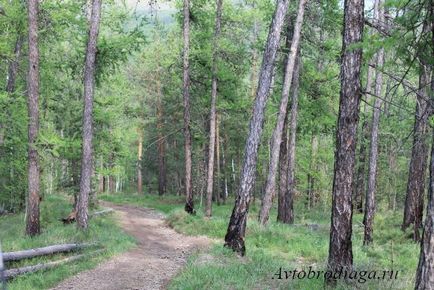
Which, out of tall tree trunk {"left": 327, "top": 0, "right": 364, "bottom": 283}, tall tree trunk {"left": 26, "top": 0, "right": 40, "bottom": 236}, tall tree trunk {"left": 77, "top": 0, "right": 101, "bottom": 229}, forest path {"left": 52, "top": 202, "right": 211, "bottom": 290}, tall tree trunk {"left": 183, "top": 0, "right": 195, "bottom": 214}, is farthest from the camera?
tall tree trunk {"left": 183, "top": 0, "right": 195, "bottom": 214}

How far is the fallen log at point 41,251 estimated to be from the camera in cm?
1002

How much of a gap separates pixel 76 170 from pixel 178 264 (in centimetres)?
1193

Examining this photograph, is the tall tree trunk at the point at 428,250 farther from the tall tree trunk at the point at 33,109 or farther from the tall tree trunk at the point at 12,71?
the tall tree trunk at the point at 12,71

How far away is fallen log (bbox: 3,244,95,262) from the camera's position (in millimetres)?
10017

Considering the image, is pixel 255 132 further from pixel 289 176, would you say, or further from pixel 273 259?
pixel 289 176

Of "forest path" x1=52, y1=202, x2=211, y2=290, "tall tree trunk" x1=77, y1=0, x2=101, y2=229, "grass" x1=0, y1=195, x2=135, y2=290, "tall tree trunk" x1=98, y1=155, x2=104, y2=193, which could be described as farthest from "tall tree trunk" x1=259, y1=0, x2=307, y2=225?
"tall tree trunk" x1=98, y1=155, x2=104, y2=193

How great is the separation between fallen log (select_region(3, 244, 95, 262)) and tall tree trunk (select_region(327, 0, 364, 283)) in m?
7.22

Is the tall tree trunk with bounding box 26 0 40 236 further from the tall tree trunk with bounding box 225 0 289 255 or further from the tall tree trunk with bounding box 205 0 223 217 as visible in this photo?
the tall tree trunk with bounding box 205 0 223 217

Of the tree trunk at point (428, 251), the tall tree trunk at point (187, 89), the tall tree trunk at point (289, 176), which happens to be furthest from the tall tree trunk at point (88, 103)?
the tree trunk at point (428, 251)

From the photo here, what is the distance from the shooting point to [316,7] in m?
17.4

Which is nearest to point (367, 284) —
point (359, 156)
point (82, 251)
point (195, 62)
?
point (82, 251)

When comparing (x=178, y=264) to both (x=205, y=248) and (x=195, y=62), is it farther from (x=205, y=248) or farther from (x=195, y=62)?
(x=195, y=62)

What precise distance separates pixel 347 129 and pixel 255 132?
362 centimetres

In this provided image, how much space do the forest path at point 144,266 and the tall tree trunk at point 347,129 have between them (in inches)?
153
